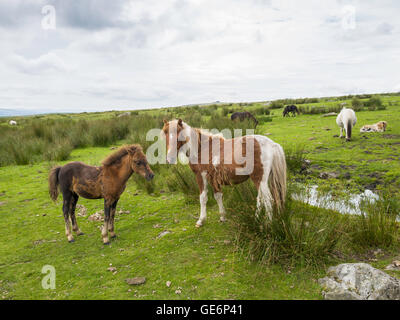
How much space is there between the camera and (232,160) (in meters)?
4.45

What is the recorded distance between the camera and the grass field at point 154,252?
3266 mm

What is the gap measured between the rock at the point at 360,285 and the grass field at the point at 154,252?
198 millimetres

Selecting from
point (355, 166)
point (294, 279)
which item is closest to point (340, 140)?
point (355, 166)

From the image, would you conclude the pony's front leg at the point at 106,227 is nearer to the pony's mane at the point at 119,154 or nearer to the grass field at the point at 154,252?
the grass field at the point at 154,252

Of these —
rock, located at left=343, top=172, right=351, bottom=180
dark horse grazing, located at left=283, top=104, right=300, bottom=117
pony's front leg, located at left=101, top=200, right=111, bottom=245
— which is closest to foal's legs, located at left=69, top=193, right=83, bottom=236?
pony's front leg, located at left=101, top=200, right=111, bottom=245

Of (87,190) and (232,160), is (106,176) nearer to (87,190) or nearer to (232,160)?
(87,190)

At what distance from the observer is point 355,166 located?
24.6ft

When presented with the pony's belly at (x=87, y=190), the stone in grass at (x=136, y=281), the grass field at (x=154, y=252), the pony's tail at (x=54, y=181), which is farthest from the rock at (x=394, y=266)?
the pony's tail at (x=54, y=181)

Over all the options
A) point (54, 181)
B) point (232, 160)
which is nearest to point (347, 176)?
point (232, 160)

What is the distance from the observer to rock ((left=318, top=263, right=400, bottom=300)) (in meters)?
2.72

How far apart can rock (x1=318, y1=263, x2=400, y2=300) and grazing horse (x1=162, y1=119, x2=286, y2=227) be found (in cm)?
111

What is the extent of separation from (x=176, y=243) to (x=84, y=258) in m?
1.58

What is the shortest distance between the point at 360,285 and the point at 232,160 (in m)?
2.49
